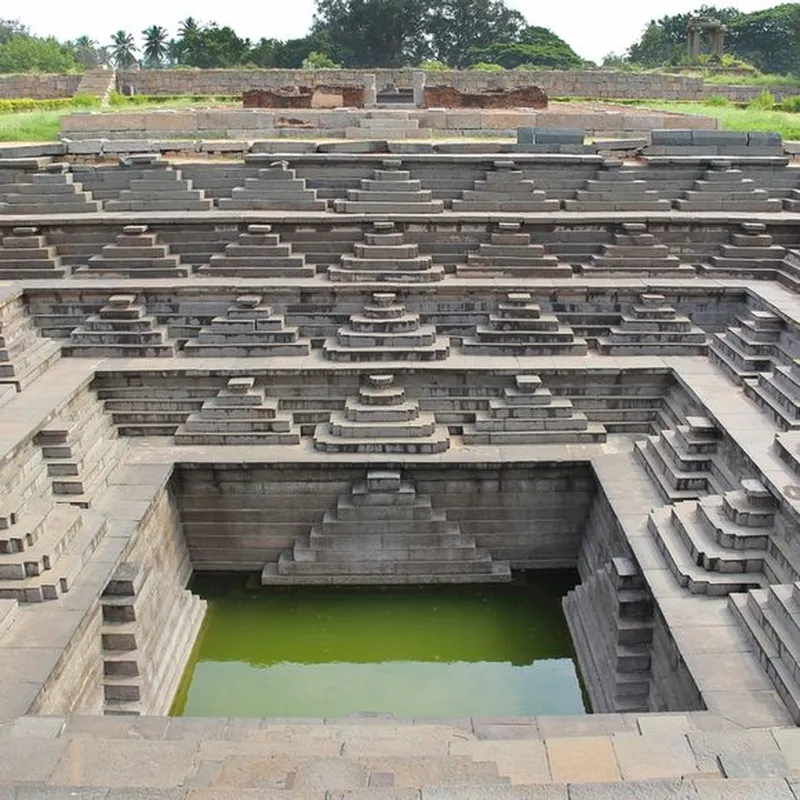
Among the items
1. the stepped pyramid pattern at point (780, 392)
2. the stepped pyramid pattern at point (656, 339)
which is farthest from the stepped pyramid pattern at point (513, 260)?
the stepped pyramid pattern at point (780, 392)

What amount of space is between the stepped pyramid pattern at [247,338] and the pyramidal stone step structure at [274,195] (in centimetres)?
224

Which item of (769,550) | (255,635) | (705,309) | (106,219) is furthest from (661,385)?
(106,219)

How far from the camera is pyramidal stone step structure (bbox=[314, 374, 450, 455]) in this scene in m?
9.48

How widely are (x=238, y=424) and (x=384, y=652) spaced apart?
315 centimetres

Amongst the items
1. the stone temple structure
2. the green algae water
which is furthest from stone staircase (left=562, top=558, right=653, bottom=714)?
the green algae water

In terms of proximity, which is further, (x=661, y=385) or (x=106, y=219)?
(x=106, y=219)

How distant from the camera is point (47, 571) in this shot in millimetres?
7223

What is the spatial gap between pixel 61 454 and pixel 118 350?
92.6 inches

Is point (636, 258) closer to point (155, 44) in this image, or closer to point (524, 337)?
point (524, 337)

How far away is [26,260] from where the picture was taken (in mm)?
11836

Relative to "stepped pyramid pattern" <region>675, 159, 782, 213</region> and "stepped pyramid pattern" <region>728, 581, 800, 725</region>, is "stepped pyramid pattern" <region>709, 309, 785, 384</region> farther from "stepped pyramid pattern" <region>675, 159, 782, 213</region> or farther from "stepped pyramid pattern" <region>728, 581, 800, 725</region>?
"stepped pyramid pattern" <region>728, 581, 800, 725</region>

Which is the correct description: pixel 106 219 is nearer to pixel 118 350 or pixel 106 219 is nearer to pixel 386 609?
pixel 118 350

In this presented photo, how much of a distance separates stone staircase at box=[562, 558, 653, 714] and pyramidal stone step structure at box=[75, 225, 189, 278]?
7.27 meters

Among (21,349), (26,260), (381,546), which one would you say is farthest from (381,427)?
(26,260)
